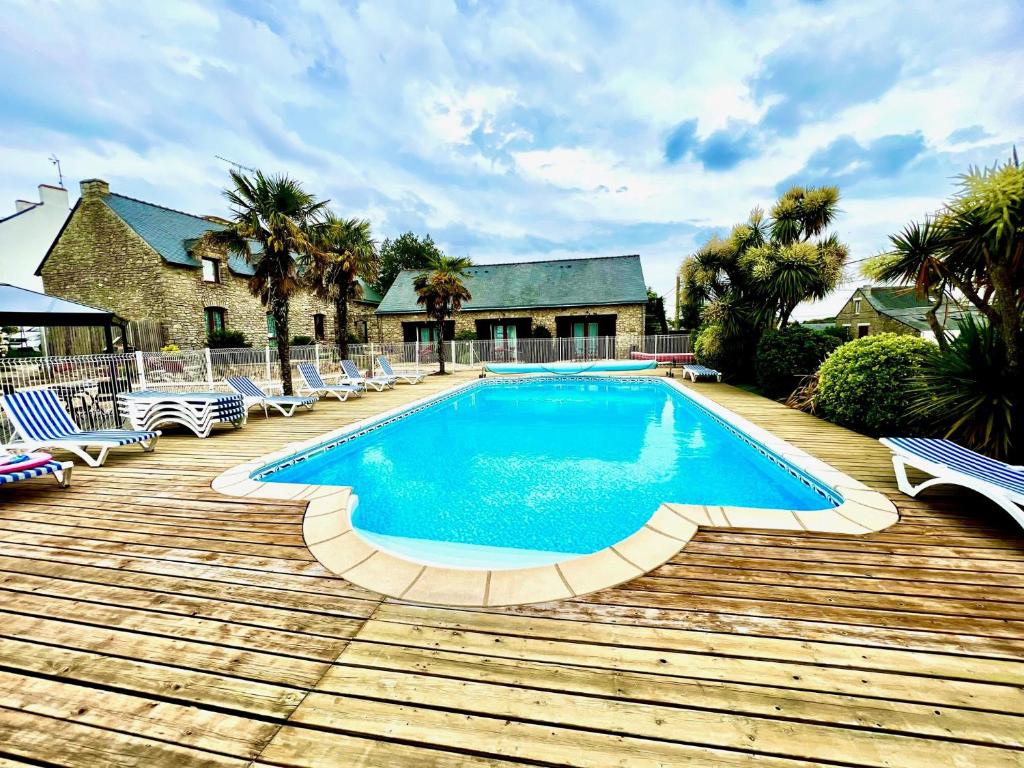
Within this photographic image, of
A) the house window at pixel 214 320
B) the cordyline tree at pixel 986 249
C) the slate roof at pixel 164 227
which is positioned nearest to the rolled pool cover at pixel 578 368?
the slate roof at pixel 164 227

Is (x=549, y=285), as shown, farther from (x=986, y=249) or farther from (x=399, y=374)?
(x=986, y=249)

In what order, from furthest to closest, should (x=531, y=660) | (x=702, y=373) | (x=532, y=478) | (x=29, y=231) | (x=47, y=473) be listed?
(x=29, y=231) < (x=702, y=373) < (x=532, y=478) < (x=47, y=473) < (x=531, y=660)

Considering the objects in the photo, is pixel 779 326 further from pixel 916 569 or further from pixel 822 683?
pixel 822 683

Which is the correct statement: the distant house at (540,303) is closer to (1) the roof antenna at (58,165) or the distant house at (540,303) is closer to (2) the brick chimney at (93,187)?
(2) the brick chimney at (93,187)

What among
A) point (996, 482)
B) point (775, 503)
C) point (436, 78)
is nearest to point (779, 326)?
point (775, 503)

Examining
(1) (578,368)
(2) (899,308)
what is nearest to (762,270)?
(1) (578,368)

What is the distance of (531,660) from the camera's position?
1895 mm

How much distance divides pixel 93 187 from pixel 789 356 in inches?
1031

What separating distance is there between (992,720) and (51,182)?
1319 inches

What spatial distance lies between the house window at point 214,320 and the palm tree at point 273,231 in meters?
11.8

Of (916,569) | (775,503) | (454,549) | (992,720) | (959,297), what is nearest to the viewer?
(992,720)

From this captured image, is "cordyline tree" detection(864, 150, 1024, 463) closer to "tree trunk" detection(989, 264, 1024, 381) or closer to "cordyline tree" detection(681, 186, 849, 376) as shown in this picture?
"tree trunk" detection(989, 264, 1024, 381)

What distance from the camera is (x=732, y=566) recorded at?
269 cm

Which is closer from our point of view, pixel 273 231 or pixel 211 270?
pixel 273 231
